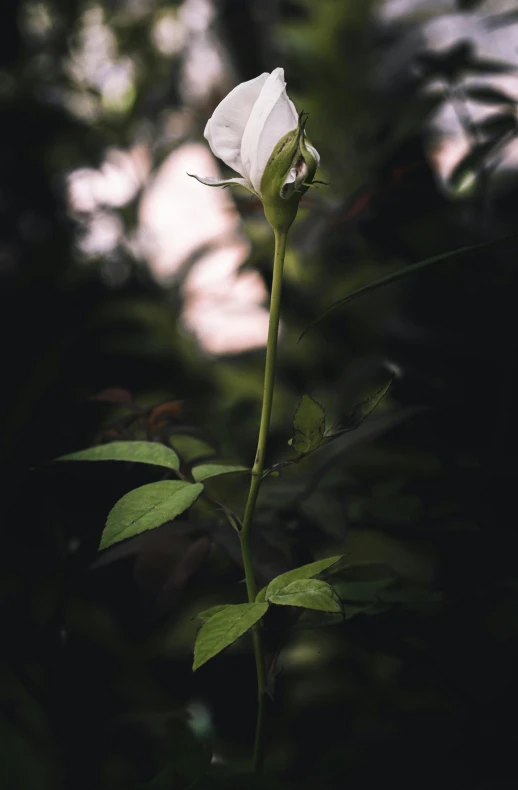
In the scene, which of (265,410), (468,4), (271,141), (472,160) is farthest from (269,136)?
(468,4)

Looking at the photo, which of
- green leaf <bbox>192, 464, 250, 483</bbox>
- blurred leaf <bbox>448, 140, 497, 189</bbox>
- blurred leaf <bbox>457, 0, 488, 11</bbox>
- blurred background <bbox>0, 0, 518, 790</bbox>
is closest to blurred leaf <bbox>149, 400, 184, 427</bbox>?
blurred background <bbox>0, 0, 518, 790</bbox>

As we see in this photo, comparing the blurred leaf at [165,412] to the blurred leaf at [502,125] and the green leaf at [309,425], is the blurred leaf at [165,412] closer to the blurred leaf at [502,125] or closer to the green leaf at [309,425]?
the green leaf at [309,425]

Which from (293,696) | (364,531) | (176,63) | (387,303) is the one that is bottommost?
(293,696)

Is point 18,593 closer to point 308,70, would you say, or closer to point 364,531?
point 364,531

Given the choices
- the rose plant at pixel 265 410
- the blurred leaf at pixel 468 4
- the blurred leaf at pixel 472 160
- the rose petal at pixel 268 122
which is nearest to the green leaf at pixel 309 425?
the rose plant at pixel 265 410

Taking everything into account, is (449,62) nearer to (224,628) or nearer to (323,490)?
(323,490)

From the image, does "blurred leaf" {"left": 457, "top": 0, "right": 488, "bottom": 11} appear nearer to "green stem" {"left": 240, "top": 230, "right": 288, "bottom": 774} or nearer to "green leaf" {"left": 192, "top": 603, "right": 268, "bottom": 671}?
"green stem" {"left": 240, "top": 230, "right": 288, "bottom": 774}

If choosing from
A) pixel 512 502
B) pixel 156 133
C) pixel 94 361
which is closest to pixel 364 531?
pixel 512 502
